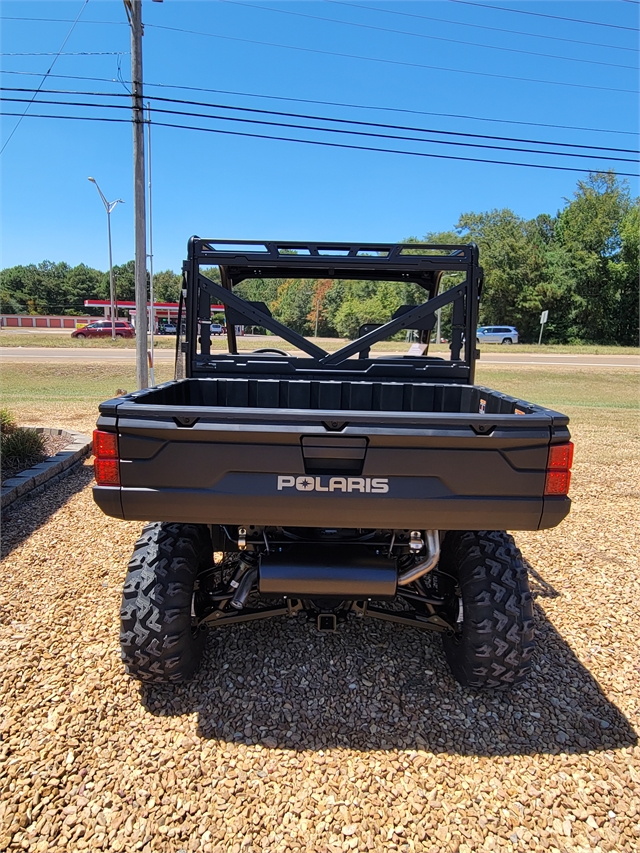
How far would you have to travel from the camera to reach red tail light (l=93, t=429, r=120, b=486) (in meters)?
2.02

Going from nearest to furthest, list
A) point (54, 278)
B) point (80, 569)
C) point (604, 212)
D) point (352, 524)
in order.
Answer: point (352, 524) → point (80, 569) → point (604, 212) → point (54, 278)

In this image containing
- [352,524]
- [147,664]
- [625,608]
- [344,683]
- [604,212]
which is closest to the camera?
[352,524]

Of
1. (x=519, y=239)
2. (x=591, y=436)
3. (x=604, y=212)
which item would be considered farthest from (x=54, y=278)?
(x=591, y=436)

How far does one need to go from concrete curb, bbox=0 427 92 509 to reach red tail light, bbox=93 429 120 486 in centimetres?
309

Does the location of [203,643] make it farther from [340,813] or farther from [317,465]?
[317,465]

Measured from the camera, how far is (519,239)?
43.8 metres

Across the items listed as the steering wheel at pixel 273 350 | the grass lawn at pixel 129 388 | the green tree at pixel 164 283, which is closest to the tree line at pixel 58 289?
the green tree at pixel 164 283

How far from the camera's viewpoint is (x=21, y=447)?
562 cm

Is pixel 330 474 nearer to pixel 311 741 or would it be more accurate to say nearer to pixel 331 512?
pixel 331 512

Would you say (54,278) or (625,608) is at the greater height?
(54,278)

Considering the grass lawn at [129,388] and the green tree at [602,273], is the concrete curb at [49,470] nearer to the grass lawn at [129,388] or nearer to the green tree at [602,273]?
the grass lawn at [129,388]

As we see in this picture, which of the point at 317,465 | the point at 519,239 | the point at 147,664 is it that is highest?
the point at 519,239

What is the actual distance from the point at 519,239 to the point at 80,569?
46574mm

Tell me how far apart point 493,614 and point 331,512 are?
2.91 ft
